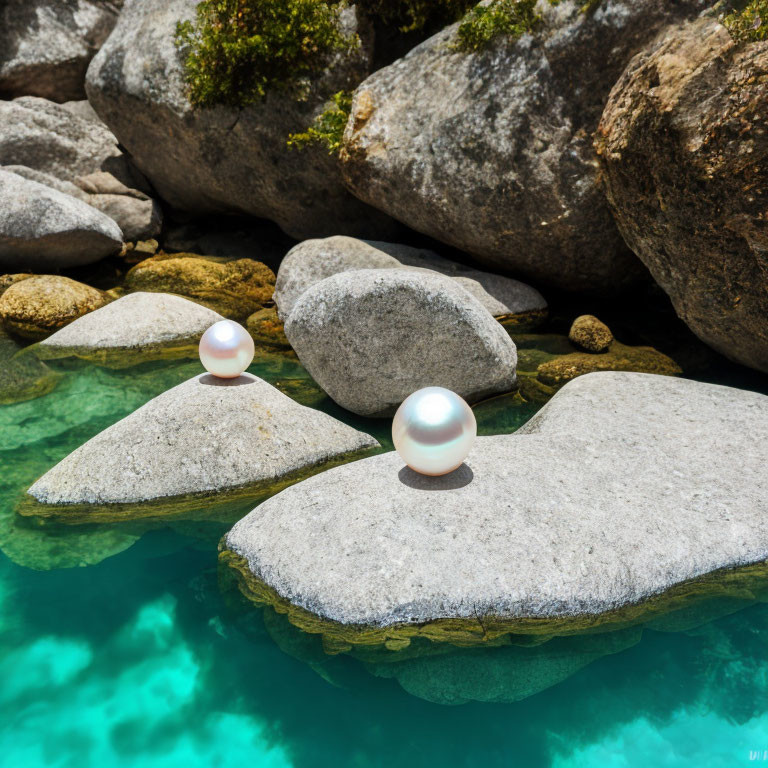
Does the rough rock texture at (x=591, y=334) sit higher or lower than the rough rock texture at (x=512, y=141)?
lower

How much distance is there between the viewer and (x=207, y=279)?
32.4ft

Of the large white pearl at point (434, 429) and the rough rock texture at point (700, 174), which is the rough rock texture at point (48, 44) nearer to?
the rough rock texture at point (700, 174)

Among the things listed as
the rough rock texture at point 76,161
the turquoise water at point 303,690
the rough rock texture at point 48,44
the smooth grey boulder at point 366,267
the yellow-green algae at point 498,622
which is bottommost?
the turquoise water at point 303,690

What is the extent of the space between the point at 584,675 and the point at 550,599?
1.34ft

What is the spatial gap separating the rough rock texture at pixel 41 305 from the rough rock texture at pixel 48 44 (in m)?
6.53

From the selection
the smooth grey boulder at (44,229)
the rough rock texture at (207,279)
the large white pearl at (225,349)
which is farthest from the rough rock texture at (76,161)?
the large white pearl at (225,349)

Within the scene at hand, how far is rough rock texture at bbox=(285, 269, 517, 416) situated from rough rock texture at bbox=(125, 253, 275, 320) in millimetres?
3540

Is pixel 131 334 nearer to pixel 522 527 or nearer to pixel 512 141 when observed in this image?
pixel 512 141

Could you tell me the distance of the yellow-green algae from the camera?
12.4 ft

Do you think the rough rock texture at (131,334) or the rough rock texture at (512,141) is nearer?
the rough rock texture at (512,141)

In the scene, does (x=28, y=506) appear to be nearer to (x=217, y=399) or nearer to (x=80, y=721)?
(x=217, y=399)

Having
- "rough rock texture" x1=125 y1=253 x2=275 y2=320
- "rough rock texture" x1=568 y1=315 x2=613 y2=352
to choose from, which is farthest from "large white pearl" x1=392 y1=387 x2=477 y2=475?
"rough rock texture" x1=125 y1=253 x2=275 y2=320

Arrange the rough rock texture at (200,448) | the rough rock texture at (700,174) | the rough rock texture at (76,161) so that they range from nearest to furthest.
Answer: the rough rock texture at (200,448)
the rough rock texture at (700,174)
the rough rock texture at (76,161)

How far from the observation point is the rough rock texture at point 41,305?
853 cm
